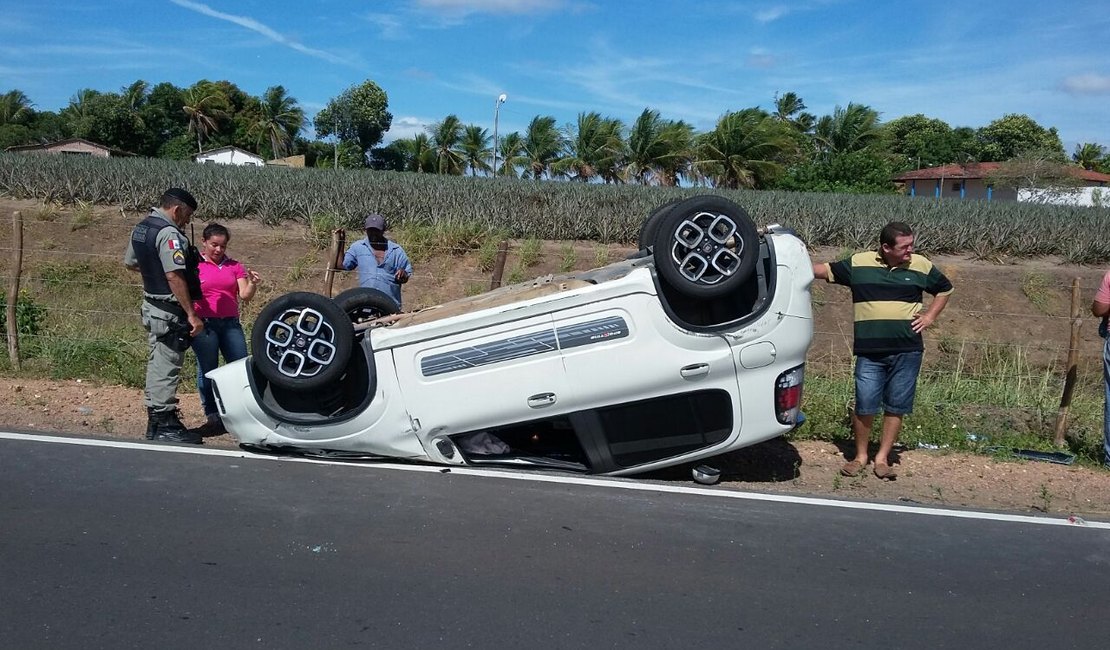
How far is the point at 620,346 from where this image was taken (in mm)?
5500

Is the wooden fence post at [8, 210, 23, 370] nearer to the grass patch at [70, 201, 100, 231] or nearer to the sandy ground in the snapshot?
the sandy ground

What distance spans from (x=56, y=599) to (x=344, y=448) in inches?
88.8

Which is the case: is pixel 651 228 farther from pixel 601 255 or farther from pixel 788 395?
pixel 601 255

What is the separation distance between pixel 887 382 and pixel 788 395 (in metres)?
1.21

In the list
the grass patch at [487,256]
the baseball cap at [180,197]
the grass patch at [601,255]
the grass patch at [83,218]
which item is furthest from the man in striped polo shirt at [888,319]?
the grass patch at [83,218]

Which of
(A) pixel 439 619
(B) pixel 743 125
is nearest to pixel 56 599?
(A) pixel 439 619

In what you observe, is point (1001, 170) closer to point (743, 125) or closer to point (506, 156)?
point (743, 125)

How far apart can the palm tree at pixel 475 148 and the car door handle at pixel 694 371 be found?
57639mm

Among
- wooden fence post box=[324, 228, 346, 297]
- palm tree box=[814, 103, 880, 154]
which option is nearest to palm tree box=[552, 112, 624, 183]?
palm tree box=[814, 103, 880, 154]

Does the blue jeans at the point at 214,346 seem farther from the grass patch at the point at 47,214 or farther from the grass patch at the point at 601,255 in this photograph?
the grass patch at the point at 47,214

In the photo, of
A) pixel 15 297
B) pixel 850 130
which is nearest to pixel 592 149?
pixel 850 130

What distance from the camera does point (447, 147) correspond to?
2489 inches

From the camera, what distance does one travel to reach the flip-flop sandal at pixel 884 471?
21.2 ft

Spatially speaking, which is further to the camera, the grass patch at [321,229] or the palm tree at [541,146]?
the palm tree at [541,146]
